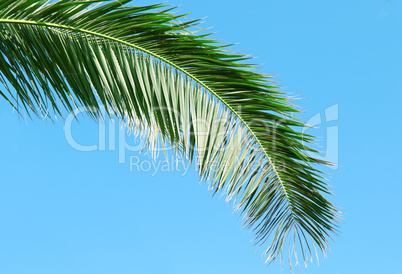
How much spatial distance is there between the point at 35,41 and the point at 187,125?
3.18 ft

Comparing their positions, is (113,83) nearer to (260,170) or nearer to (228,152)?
(228,152)

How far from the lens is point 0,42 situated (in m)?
2.37

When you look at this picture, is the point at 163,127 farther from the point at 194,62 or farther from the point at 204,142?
the point at 194,62

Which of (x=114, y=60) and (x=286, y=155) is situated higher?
(x=114, y=60)

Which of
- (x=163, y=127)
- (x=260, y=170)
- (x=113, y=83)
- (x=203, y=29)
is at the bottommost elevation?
(x=260, y=170)

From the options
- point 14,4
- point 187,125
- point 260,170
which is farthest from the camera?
point 260,170

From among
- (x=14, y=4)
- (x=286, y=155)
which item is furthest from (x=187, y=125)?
(x=14, y=4)

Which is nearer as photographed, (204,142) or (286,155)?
(204,142)

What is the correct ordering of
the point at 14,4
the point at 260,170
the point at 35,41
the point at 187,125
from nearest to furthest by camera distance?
the point at 14,4 → the point at 35,41 → the point at 187,125 → the point at 260,170

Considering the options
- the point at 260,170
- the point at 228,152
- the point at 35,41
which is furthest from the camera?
the point at 260,170

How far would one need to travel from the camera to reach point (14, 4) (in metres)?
2.25

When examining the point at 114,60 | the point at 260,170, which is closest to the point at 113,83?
the point at 114,60

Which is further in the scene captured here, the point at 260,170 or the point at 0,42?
the point at 260,170

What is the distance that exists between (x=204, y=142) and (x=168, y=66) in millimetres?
513
